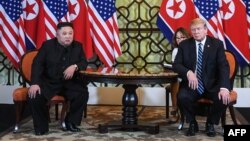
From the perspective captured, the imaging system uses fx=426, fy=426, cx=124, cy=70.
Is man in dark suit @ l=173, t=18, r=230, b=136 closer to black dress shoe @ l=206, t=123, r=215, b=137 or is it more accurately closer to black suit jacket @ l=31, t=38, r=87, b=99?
black dress shoe @ l=206, t=123, r=215, b=137

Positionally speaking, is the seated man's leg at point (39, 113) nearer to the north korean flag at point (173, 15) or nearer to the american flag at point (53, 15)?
the american flag at point (53, 15)

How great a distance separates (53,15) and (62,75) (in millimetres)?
1946

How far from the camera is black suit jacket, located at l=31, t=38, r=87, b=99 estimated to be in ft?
15.9

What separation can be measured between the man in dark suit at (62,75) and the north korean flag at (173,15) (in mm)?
1890

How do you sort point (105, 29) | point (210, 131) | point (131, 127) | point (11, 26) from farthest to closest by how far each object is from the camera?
point (11, 26) → point (105, 29) → point (131, 127) → point (210, 131)

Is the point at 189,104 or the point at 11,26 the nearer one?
the point at 189,104

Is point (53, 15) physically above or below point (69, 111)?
above

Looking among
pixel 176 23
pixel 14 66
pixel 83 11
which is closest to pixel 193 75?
pixel 176 23

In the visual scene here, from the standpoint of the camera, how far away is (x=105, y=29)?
21.6 ft

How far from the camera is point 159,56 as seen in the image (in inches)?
270

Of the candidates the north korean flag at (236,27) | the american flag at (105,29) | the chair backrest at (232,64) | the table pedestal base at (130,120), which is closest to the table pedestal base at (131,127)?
the table pedestal base at (130,120)

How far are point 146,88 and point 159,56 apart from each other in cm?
56

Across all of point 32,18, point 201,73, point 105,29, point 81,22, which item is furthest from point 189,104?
point 32,18

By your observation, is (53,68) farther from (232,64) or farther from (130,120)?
(232,64)
